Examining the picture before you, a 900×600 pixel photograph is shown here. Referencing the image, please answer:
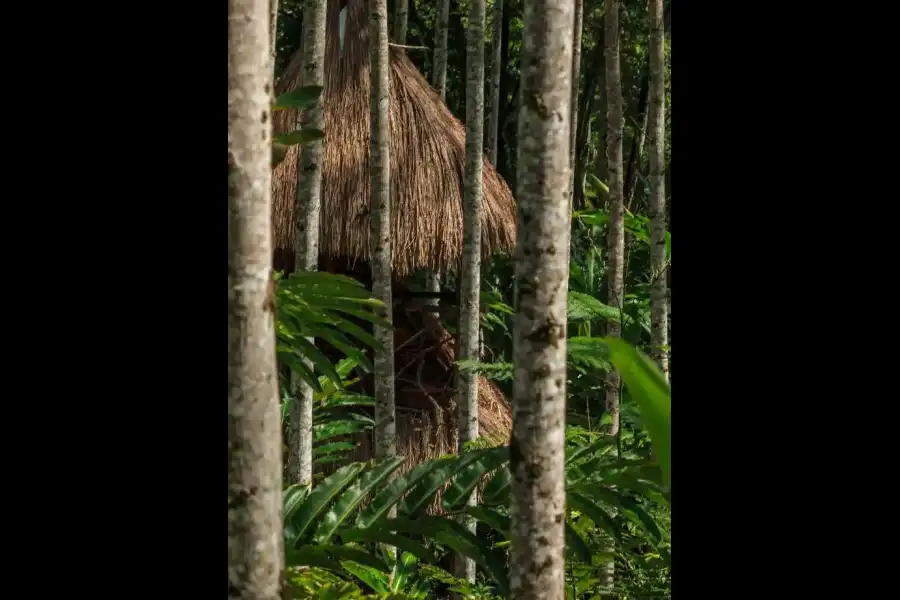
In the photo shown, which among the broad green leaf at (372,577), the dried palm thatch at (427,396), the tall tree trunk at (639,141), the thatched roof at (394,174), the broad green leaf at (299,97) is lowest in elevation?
the broad green leaf at (372,577)

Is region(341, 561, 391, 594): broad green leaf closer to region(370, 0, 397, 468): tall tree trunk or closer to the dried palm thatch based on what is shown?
region(370, 0, 397, 468): tall tree trunk

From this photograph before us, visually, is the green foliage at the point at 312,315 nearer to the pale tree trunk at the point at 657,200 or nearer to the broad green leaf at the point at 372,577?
the broad green leaf at the point at 372,577

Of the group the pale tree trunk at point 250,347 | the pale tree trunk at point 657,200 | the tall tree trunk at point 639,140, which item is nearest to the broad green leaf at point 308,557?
the pale tree trunk at point 250,347

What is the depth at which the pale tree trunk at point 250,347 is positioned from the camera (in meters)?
1.21

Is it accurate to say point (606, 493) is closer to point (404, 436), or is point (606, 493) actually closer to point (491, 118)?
point (404, 436)

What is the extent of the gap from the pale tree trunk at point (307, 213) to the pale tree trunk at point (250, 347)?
2199 millimetres

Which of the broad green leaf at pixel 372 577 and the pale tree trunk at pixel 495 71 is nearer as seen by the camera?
the broad green leaf at pixel 372 577

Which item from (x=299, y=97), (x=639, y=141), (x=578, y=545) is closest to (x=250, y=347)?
(x=299, y=97)

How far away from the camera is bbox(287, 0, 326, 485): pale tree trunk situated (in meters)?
3.51

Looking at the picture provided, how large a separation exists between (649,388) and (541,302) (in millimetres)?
406

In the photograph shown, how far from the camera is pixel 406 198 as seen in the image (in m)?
6.51

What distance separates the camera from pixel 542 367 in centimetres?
159
